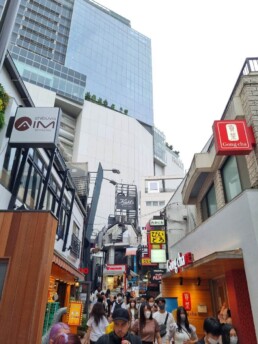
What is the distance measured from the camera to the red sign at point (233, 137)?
899cm

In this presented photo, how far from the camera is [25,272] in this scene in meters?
5.30

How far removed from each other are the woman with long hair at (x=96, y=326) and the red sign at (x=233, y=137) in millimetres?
6543

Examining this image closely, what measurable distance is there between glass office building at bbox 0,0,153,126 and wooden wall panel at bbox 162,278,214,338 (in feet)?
190

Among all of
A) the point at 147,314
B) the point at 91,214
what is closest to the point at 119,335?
the point at 147,314

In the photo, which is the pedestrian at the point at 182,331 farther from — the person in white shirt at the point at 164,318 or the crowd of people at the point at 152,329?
the person in white shirt at the point at 164,318

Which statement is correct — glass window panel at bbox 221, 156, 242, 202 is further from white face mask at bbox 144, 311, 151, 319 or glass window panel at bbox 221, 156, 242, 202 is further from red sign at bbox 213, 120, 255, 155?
white face mask at bbox 144, 311, 151, 319

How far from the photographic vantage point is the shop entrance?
12.3m

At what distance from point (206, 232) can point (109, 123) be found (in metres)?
61.8

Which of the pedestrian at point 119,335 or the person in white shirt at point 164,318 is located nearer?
the pedestrian at point 119,335

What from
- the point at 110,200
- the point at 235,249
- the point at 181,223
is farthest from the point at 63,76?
the point at 235,249

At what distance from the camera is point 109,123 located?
7069 centimetres

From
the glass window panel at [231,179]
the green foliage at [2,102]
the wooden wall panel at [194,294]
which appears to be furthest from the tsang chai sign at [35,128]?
the wooden wall panel at [194,294]

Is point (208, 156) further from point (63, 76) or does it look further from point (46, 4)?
point (46, 4)

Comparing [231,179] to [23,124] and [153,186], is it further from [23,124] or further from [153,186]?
[153,186]
